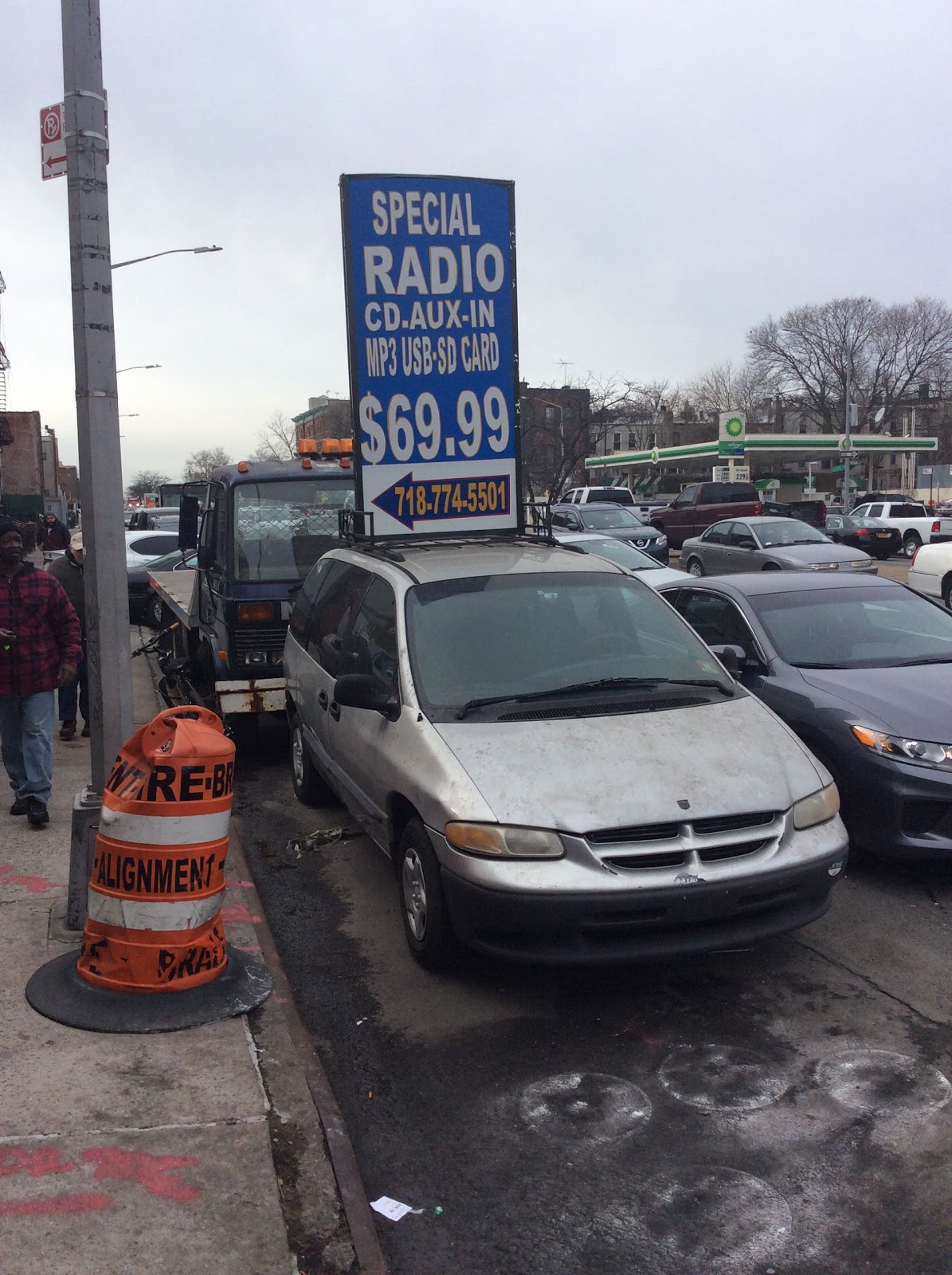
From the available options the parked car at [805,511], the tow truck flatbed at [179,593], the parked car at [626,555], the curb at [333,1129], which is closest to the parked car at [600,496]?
the parked car at [805,511]

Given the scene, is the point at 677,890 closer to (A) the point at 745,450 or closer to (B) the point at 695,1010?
(B) the point at 695,1010

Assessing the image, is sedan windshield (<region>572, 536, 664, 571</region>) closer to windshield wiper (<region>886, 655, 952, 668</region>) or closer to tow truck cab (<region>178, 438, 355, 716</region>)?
tow truck cab (<region>178, 438, 355, 716</region>)

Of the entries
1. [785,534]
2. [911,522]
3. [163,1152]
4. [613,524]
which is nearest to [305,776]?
[163,1152]

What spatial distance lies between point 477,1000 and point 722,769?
1.38 metres

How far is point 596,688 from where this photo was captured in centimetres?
512

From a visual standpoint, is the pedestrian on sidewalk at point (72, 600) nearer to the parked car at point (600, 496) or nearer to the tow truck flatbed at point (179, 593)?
the tow truck flatbed at point (179, 593)

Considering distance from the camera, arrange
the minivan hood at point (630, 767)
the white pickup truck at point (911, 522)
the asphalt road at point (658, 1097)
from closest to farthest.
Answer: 1. the asphalt road at point (658, 1097)
2. the minivan hood at point (630, 767)
3. the white pickup truck at point (911, 522)

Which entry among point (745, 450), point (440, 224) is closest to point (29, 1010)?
point (440, 224)

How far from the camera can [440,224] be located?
24.3 ft

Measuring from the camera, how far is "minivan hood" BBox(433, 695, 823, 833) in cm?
424

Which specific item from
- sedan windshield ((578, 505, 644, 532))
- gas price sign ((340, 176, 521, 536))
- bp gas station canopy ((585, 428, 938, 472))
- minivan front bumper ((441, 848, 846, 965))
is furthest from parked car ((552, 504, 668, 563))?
bp gas station canopy ((585, 428, 938, 472))

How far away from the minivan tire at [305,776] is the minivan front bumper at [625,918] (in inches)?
119

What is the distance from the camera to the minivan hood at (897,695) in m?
5.70

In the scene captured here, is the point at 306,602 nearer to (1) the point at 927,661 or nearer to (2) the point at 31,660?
(2) the point at 31,660
